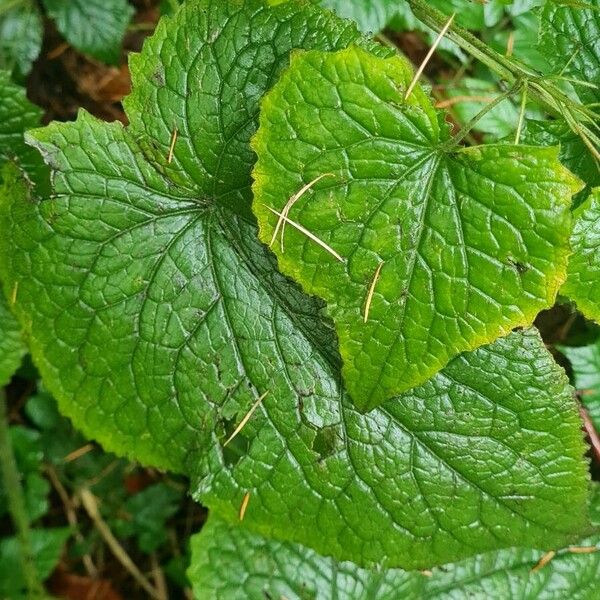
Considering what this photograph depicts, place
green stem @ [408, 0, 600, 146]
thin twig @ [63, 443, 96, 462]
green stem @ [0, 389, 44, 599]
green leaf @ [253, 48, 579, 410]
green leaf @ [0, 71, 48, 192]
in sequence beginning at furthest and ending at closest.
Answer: thin twig @ [63, 443, 96, 462]
green stem @ [0, 389, 44, 599]
green leaf @ [0, 71, 48, 192]
green stem @ [408, 0, 600, 146]
green leaf @ [253, 48, 579, 410]

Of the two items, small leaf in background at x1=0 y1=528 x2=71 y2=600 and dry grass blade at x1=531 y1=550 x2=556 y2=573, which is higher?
dry grass blade at x1=531 y1=550 x2=556 y2=573

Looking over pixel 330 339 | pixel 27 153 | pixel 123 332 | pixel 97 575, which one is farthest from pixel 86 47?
pixel 97 575

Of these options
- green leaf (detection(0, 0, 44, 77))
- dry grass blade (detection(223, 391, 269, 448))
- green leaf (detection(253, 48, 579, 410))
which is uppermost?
Answer: green leaf (detection(253, 48, 579, 410))

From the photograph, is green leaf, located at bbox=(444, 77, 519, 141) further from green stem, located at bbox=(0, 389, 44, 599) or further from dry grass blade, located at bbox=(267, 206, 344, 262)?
green stem, located at bbox=(0, 389, 44, 599)

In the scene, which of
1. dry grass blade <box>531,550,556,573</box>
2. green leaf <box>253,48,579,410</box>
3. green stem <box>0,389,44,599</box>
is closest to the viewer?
green leaf <box>253,48,579,410</box>

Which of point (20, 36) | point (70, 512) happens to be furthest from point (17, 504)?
point (20, 36)

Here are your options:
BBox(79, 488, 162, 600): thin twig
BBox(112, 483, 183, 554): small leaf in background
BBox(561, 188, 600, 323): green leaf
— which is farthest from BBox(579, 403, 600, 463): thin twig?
BBox(79, 488, 162, 600): thin twig

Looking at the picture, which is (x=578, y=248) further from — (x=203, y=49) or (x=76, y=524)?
(x=76, y=524)

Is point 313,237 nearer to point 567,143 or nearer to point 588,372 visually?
point 567,143
